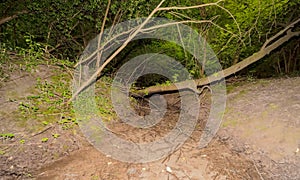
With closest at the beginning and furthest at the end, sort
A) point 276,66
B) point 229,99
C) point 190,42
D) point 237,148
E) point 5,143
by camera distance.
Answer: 1. point 5,143
2. point 237,148
3. point 229,99
4. point 190,42
5. point 276,66

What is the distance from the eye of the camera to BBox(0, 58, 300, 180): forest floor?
114 inches

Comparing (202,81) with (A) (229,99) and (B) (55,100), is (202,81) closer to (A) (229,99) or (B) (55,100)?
(A) (229,99)

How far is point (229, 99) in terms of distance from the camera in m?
5.35

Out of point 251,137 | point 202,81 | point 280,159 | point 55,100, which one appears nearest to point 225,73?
point 202,81

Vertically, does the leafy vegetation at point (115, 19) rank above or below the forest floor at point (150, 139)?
above

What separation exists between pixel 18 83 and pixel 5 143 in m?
1.69

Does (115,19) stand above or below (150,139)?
above

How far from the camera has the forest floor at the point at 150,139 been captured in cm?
288

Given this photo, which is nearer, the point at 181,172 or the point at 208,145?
the point at 181,172

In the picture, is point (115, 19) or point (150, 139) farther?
point (115, 19)

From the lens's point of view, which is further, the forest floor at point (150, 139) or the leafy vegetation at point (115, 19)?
the leafy vegetation at point (115, 19)

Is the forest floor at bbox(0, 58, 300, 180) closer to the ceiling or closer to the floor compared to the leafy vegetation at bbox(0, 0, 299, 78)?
closer to the floor

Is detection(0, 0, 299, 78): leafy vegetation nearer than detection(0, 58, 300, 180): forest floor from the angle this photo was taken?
No

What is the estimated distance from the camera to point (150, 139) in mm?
3803
